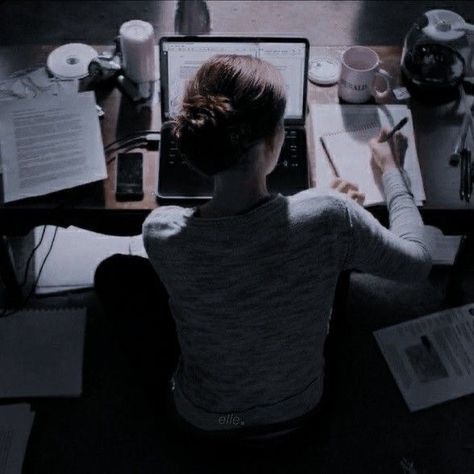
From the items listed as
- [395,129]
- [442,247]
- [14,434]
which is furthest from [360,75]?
[14,434]

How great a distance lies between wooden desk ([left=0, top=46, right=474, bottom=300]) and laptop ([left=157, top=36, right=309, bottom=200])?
3 cm

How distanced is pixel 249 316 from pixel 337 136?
1.88 ft

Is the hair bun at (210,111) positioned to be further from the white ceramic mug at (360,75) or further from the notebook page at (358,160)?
the white ceramic mug at (360,75)

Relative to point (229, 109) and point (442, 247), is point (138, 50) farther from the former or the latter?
point (442, 247)

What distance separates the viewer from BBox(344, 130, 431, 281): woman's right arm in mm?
1245

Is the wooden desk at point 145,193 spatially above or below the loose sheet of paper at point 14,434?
above

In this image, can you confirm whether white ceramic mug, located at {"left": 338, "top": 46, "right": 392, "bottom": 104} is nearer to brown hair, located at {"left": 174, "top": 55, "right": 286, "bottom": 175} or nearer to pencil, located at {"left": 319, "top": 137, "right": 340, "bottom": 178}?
pencil, located at {"left": 319, "top": 137, "right": 340, "bottom": 178}

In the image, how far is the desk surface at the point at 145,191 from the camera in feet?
5.01

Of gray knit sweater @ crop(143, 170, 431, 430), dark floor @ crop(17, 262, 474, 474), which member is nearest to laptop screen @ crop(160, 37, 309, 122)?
gray knit sweater @ crop(143, 170, 431, 430)

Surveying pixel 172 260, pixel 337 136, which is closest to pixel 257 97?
pixel 172 260

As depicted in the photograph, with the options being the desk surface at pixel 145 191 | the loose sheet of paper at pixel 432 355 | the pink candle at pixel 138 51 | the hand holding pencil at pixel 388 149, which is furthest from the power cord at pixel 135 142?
the loose sheet of paper at pixel 432 355

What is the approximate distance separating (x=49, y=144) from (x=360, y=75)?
28.0 inches

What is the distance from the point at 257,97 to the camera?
115 centimetres

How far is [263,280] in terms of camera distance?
1.19m
